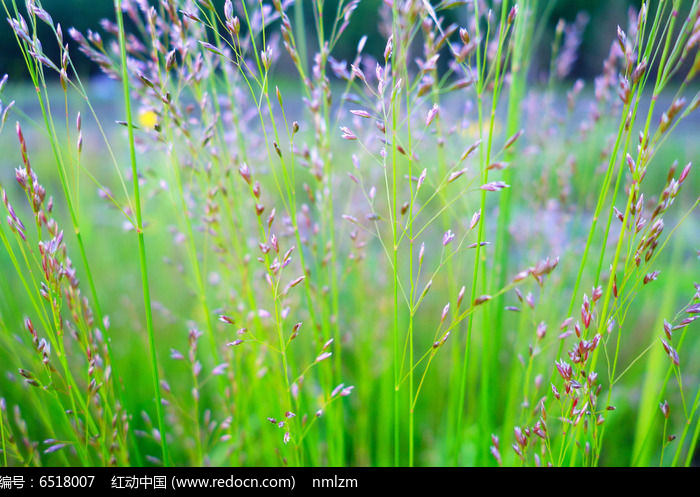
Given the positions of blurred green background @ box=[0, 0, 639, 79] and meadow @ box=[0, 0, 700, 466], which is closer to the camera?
meadow @ box=[0, 0, 700, 466]

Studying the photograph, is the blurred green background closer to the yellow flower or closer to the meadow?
the yellow flower

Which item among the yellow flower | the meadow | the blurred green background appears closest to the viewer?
the meadow

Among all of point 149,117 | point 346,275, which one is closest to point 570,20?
point 149,117

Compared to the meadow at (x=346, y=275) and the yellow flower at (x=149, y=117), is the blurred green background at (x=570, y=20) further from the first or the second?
the meadow at (x=346, y=275)

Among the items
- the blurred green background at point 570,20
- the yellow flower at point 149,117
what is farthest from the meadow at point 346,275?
the blurred green background at point 570,20

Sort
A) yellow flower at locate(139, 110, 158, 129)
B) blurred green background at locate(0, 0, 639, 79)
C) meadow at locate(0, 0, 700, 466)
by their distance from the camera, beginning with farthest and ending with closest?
blurred green background at locate(0, 0, 639, 79) → yellow flower at locate(139, 110, 158, 129) → meadow at locate(0, 0, 700, 466)

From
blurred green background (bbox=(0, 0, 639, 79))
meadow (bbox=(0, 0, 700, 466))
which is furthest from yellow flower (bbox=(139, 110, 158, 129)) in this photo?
blurred green background (bbox=(0, 0, 639, 79))

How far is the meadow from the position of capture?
2.20 ft

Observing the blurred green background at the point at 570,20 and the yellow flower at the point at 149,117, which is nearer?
the yellow flower at the point at 149,117

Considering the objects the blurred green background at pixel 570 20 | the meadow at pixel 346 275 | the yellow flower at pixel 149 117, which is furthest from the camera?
the blurred green background at pixel 570 20

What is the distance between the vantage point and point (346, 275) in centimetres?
89

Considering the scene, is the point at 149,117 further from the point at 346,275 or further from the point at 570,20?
the point at 570,20

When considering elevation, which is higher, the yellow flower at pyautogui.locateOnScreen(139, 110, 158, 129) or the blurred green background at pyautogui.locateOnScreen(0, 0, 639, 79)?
the yellow flower at pyautogui.locateOnScreen(139, 110, 158, 129)

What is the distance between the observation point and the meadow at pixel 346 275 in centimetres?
67
